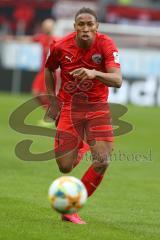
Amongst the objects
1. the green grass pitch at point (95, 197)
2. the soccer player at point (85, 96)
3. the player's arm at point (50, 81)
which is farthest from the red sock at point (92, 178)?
the player's arm at point (50, 81)

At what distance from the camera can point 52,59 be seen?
9844mm

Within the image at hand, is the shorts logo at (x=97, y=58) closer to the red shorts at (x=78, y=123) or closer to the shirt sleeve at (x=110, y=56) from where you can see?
the shirt sleeve at (x=110, y=56)

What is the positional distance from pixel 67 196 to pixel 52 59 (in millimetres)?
2060

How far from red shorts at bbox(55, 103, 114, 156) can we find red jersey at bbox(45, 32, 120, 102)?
4.7 inches

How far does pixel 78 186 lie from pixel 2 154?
21.6 ft

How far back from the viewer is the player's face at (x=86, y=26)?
9273mm

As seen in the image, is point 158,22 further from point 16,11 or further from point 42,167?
point 42,167

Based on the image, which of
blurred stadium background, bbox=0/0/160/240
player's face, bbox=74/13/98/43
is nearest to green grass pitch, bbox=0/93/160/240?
blurred stadium background, bbox=0/0/160/240

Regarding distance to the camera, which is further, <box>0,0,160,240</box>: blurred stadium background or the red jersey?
the red jersey

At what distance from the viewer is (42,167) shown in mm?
13883

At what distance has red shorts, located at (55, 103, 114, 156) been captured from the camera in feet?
31.8

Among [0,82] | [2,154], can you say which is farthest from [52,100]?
[0,82]

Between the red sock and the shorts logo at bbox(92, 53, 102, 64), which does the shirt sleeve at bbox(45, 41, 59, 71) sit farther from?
the red sock

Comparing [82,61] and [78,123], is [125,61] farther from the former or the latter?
[82,61]
